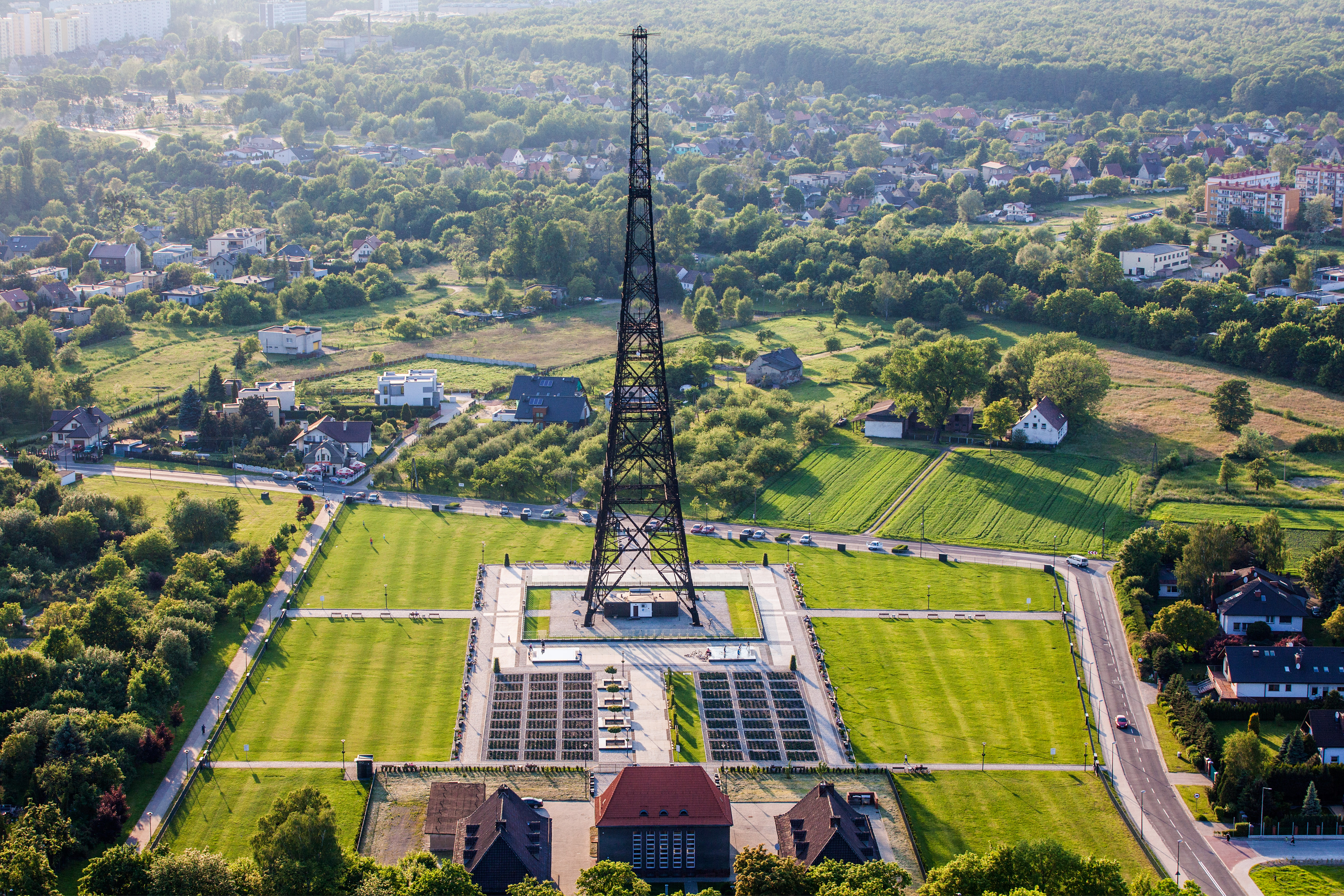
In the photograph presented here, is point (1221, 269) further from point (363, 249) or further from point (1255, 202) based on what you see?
point (363, 249)

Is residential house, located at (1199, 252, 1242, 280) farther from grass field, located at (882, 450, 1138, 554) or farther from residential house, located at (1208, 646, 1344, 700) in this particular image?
residential house, located at (1208, 646, 1344, 700)


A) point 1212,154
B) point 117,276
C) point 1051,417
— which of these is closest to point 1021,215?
point 1212,154

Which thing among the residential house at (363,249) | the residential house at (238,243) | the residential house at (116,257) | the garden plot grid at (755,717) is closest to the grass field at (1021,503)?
the garden plot grid at (755,717)

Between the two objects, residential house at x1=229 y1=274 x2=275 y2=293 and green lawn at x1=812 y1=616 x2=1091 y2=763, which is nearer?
green lawn at x1=812 y1=616 x2=1091 y2=763

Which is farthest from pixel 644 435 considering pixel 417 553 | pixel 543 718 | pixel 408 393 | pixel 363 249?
pixel 363 249

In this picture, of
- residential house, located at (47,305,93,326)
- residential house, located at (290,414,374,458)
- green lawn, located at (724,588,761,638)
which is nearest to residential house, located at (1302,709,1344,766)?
green lawn, located at (724,588,761,638)

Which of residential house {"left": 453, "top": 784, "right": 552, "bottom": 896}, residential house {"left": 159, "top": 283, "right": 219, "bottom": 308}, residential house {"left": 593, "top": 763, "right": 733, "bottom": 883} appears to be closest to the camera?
residential house {"left": 453, "top": 784, "right": 552, "bottom": 896}

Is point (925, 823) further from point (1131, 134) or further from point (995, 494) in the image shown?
point (1131, 134)
